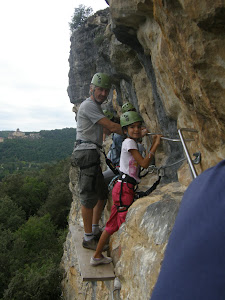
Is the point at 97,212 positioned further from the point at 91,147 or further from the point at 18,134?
the point at 18,134

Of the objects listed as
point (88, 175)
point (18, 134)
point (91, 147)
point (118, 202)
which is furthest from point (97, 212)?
point (18, 134)

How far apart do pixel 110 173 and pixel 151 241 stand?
2.49 m

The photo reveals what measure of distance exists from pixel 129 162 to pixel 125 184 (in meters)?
0.32

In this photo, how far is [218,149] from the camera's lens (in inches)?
85.9

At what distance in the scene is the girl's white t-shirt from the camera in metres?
3.58

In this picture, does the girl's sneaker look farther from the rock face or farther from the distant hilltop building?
the distant hilltop building

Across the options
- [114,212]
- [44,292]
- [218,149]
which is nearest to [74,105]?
[44,292]

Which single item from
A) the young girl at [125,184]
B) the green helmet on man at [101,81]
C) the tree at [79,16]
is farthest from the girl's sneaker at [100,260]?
the tree at [79,16]

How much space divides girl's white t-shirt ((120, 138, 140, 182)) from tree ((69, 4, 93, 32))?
18.7 metres

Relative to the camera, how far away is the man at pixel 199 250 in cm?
52

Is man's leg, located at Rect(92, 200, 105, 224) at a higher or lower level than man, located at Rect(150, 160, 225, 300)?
lower

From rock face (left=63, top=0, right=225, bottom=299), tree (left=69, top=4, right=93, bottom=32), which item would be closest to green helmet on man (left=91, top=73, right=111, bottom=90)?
rock face (left=63, top=0, right=225, bottom=299)

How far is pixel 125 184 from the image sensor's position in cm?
354

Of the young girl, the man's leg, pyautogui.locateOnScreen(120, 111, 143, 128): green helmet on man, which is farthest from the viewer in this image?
the man's leg
